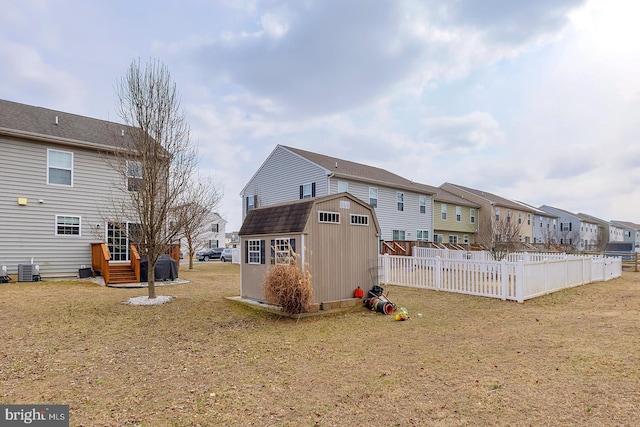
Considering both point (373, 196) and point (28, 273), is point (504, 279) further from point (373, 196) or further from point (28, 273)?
point (28, 273)

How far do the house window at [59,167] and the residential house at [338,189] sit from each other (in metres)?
11.9

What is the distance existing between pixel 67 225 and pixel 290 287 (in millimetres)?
12012

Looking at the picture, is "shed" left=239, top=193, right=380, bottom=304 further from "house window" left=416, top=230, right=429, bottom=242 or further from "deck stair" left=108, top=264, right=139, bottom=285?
"house window" left=416, top=230, right=429, bottom=242

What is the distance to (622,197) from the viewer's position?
2931 centimetres

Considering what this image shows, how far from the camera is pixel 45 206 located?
14.0 m

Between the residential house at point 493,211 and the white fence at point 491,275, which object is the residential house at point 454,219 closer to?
the residential house at point 493,211

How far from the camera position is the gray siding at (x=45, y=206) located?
1334 cm

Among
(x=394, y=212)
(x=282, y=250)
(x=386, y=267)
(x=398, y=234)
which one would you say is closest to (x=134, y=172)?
(x=282, y=250)

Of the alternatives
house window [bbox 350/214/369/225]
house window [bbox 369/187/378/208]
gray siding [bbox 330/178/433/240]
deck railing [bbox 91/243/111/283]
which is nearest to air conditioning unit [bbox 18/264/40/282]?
deck railing [bbox 91/243/111/283]

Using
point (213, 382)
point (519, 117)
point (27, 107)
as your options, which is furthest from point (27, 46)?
point (519, 117)

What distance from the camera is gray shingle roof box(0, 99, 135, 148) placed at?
13.6 metres

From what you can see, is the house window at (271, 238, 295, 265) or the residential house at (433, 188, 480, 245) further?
the residential house at (433, 188, 480, 245)

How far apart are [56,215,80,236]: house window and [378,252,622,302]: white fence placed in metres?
12.9

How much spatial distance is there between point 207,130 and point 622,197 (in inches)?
1334
